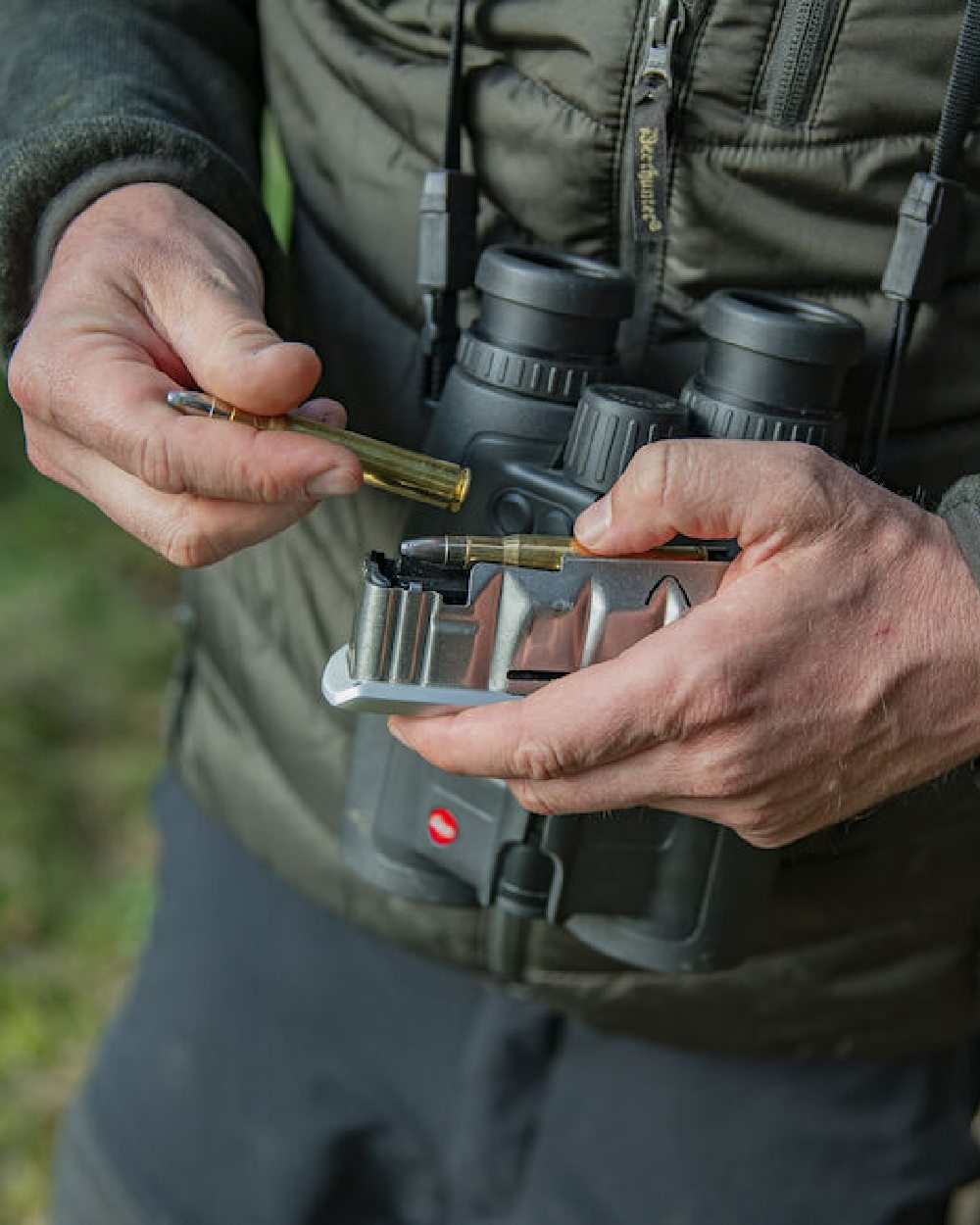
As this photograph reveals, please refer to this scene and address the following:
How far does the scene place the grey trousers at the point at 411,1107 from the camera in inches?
46.0

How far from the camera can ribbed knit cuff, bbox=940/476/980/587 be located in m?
0.80

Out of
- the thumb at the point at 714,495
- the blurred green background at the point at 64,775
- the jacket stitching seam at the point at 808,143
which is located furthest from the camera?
the blurred green background at the point at 64,775

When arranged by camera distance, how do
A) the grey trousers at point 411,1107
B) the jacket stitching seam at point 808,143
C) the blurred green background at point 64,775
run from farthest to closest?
the blurred green background at point 64,775 → the grey trousers at point 411,1107 → the jacket stitching seam at point 808,143

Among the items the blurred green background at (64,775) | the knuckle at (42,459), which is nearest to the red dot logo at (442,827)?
the knuckle at (42,459)

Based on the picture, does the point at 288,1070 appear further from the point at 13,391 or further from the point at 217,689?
the point at 13,391

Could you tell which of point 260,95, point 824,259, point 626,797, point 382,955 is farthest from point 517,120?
point 382,955

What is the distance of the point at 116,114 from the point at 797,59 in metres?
0.47

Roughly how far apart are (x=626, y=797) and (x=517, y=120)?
0.47m

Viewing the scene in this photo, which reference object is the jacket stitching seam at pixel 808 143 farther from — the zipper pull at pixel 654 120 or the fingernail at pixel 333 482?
the fingernail at pixel 333 482

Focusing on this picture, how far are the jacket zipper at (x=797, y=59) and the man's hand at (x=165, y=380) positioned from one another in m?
0.34

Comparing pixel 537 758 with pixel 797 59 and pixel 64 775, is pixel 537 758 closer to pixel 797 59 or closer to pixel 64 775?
pixel 797 59

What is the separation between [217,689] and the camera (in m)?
1.30

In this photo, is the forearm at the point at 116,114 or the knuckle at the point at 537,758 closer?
the knuckle at the point at 537,758

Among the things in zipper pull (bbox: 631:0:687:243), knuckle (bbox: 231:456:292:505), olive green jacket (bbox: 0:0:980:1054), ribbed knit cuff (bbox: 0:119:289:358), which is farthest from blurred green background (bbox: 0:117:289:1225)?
knuckle (bbox: 231:456:292:505)
